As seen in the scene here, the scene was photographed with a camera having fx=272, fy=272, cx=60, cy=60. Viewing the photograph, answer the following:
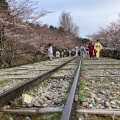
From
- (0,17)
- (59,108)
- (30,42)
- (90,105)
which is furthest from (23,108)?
(30,42)

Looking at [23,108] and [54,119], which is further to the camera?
[23,108]

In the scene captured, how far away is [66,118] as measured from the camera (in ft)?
9.34

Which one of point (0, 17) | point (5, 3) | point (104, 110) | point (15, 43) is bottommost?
point (104, 110)

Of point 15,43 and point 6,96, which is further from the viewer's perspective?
point 15,43

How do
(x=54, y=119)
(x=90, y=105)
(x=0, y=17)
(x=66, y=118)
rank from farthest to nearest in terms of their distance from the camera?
(x=0, y=17), (x=90, y=105), (x=54, y=119), (x=66, y=118)

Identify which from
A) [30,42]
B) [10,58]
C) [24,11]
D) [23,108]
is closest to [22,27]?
[24,11]

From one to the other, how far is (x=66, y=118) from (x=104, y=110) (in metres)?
1.03

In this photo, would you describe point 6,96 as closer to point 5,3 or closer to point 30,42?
point 5,3

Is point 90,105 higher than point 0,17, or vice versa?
point 0,17

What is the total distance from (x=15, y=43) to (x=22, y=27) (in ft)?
5.39

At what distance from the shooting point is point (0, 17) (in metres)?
18.6

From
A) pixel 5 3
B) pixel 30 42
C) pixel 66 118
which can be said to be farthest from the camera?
pixel 30 42

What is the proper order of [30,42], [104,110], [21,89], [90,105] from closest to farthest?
[104,110] → [90,105] → [21,89] → [30,42]

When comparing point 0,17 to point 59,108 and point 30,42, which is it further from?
point 59,108
